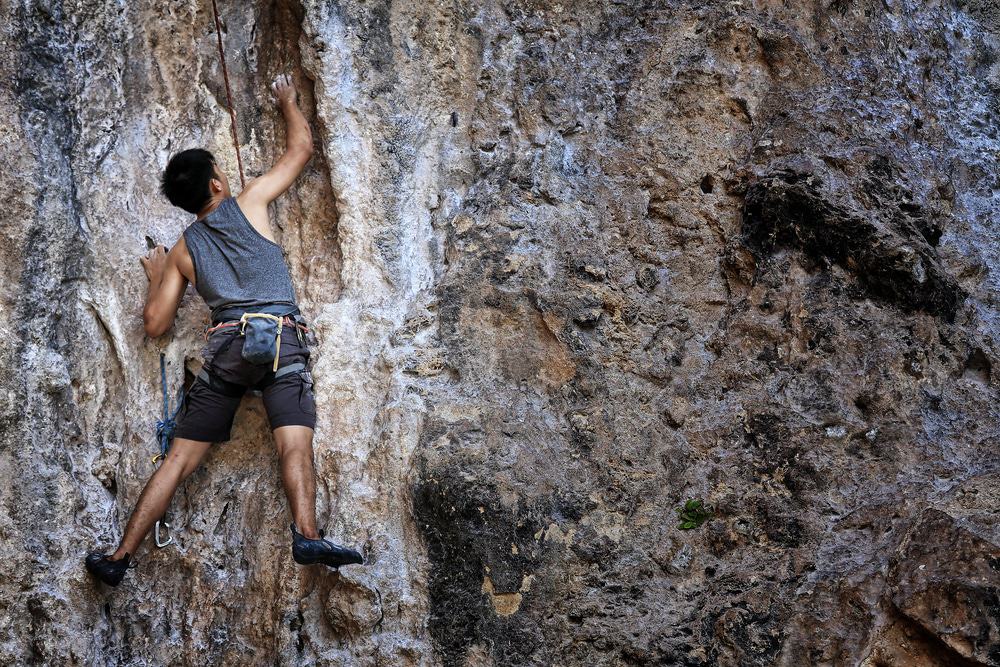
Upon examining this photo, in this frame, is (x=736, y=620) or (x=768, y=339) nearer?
(x=736, y=620)

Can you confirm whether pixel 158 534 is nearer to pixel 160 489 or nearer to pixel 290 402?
pixel 160 489

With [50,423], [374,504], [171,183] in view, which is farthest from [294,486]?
[171,183]

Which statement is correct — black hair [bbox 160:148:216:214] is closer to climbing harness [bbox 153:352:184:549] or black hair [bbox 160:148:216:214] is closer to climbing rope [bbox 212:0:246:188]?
climbing rope [bbox 212:0:246:188]

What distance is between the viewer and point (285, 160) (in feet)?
14.6

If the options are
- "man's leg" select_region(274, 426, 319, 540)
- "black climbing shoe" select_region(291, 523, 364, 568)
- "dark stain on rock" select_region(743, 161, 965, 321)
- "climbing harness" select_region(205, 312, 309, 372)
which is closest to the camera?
"black climbing shoe" select_region(291, 523, 364, 568)

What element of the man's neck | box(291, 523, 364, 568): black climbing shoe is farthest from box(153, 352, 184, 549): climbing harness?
box(291, 523, 364, 568): black climbing shoe

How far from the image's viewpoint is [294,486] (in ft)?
12.9

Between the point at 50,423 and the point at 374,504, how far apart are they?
1.46 m

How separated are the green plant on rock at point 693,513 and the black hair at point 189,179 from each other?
250 centimetres

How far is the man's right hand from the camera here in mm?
4438

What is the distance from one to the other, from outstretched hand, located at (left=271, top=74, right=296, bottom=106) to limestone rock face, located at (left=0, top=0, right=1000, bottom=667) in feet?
0.31

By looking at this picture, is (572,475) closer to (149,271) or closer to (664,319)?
(664,319)

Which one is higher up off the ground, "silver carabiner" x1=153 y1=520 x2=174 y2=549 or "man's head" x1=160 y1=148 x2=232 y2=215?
"man's head" x1=160 y1=148 x2=232 y2=215

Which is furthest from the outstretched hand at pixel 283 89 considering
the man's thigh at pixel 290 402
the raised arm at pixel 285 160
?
the man's thigh at pixel 290 402
